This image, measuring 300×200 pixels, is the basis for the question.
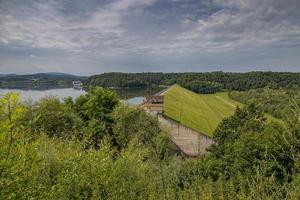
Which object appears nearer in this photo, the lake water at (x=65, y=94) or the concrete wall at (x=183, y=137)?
the lake water at (x=65, y=94)

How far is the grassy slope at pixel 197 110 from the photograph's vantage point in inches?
2003

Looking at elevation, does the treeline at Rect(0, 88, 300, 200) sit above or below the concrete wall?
above

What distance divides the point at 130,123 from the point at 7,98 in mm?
29596

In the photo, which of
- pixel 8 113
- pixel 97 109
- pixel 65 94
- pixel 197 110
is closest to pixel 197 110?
pixel 197 110

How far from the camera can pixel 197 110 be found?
67.1m

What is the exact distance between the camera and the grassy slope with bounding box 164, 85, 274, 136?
5088 centimetres

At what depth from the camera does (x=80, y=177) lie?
28.9 feet

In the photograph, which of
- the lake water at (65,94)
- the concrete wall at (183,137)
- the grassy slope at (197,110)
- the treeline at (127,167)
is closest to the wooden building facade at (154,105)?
the concrete wall at (183,137)

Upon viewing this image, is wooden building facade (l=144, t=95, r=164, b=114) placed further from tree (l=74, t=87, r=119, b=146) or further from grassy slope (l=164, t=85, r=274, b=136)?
tree (l=74, t=87, r=119, b=146)

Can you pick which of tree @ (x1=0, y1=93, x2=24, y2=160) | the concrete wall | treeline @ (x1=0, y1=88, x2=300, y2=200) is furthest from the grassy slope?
tree @ (x1=0, y1=93, x2=24, y2=160)

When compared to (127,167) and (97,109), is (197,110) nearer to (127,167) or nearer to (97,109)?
(97,109)

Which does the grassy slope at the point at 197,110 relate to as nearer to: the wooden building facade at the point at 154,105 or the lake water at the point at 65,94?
the wooden building facade at the point at 154,105

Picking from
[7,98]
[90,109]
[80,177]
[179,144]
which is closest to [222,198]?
[80,177]

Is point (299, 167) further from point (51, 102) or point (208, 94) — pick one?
point (208, 94)
